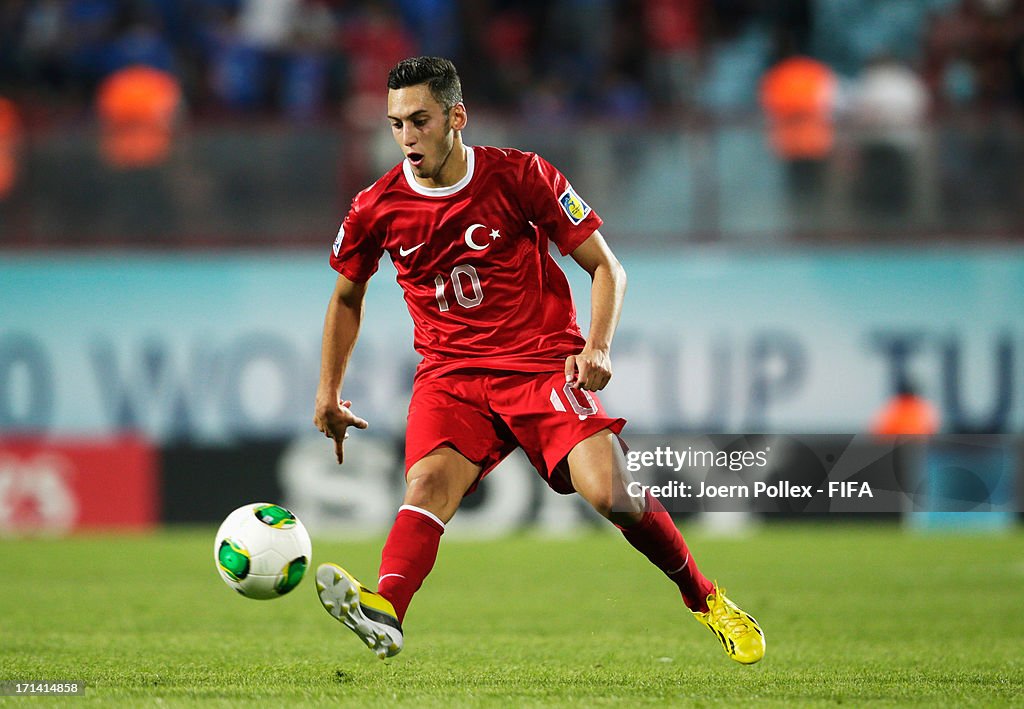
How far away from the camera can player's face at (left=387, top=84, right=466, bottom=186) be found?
501cm

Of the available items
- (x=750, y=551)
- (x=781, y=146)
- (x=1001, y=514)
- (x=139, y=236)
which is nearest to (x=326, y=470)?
(x=139, y=236)

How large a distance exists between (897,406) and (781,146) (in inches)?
97.3

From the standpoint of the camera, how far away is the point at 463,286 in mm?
5254

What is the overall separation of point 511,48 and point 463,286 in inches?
410

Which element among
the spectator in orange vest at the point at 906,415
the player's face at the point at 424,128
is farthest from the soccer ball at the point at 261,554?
the spectator in orange vest at the point at 906,415

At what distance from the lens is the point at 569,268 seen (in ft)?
44.9

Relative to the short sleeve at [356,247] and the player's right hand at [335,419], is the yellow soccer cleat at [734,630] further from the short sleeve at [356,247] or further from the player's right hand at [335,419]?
the short sleeve at [356,247]

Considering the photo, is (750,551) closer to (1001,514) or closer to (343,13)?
(1001,514)

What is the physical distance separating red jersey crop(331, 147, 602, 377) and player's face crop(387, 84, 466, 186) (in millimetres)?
97

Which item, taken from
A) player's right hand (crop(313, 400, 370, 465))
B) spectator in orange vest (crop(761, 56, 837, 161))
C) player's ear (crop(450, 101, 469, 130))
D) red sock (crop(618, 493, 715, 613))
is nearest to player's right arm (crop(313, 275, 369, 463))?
player's right hand (crop(313, 400, 370, 465))

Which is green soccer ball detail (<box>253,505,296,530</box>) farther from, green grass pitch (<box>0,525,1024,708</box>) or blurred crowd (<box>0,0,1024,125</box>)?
blurred crowd (<box>0,0,1024,125</box>)

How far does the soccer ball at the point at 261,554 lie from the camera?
17.3ft

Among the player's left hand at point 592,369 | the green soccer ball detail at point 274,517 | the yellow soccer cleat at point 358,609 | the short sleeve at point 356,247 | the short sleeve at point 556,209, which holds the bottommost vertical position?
the green soccer ball detail at point 274,517

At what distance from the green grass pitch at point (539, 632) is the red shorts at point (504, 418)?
75 centimetres
